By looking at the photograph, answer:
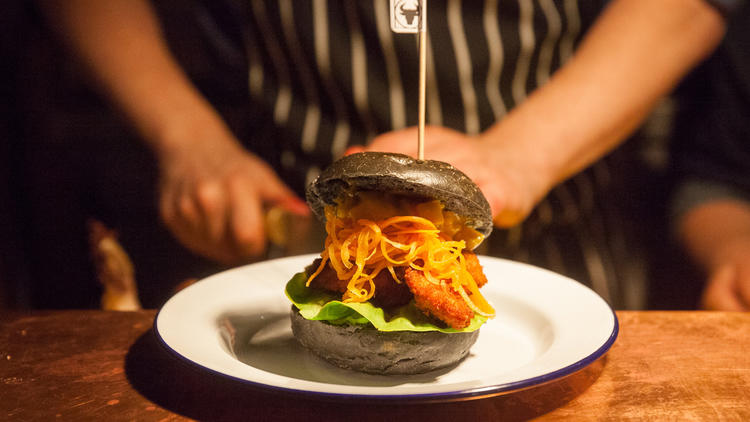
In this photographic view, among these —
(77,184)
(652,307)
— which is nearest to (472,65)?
(652,307)

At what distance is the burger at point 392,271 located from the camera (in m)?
1.27

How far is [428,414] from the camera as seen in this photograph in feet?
3.79

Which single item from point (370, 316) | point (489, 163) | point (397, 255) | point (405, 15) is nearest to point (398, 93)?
point (489, 163)

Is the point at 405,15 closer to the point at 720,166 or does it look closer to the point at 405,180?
the point at 405,180

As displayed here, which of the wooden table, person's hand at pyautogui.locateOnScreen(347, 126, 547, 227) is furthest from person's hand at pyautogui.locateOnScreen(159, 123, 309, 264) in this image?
the wooden table

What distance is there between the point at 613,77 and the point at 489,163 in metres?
0.74

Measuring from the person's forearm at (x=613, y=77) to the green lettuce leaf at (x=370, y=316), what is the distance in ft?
3.87

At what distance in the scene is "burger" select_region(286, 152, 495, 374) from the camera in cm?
127

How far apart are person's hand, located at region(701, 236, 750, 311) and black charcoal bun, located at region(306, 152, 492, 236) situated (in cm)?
136

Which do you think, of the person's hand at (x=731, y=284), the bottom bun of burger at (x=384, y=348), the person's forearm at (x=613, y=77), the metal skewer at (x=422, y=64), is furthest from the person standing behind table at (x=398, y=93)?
the bottom bun of burger at (x=384, y=348)

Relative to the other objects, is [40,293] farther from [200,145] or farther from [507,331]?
[507,331]

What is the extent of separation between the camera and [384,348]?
1284 mm

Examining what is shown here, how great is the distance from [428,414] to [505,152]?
1.27m

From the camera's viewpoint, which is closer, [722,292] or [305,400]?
[305,400]
